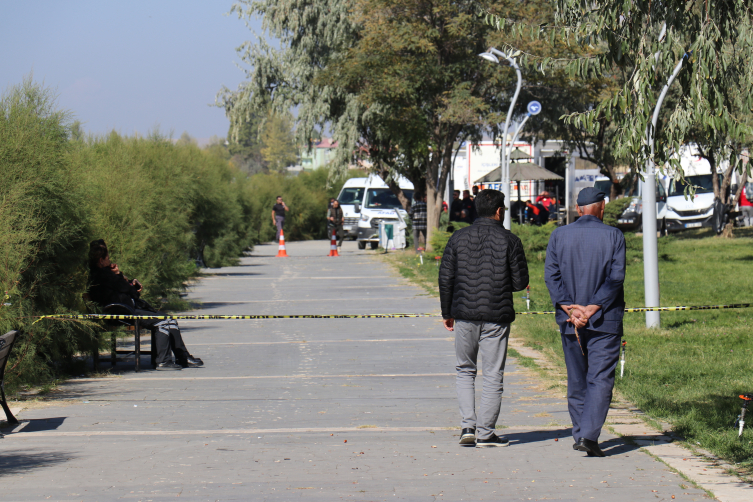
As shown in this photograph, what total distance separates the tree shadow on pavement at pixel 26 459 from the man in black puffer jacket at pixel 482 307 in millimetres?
2583

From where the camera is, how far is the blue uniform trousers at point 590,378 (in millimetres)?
5578

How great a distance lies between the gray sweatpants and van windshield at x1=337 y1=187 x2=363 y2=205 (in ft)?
98.1

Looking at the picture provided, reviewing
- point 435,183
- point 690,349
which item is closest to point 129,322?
point 690,349

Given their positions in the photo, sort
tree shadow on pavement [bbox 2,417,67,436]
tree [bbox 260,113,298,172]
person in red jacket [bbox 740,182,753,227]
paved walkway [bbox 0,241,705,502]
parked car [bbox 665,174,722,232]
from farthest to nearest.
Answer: tree [bbox 260,113,298,172], person in red jacket [bbox 740,182,753,227], parked car [bbox 665,174,722,232], tree shadow on pavement [bbox 2,417,67,436], paved walkway [bbox 0,241,705,502]

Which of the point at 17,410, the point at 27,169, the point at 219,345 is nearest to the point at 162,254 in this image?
the point at 219,345

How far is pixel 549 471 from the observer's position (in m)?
5.27

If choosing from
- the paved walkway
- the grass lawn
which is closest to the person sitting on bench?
the paved walkway

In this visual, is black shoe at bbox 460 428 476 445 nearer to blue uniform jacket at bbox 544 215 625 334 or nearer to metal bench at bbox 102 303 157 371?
blue uniform jacket at bbox 544 215 625 334

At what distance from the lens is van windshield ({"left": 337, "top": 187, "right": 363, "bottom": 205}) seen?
1417 inches

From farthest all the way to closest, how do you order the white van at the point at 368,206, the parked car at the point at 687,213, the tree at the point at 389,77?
the parked car at the point at 687,213 → the white van at the point at 368,206 → the tree at the point at 389,77

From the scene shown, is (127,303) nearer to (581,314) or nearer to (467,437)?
(467,437)

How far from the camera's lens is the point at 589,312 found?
5.61m

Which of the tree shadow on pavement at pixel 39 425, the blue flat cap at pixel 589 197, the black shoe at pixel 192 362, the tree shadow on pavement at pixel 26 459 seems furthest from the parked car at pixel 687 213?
the tree shadow on pavement at pixel 26 459

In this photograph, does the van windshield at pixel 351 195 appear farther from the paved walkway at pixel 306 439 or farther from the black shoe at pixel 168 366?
the black shoe at pixel 168 366
